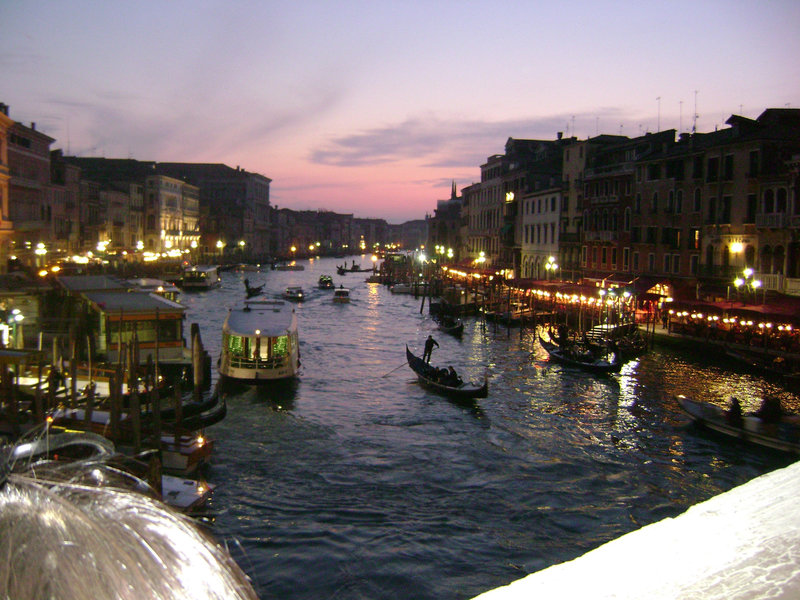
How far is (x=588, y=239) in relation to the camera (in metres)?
37.4

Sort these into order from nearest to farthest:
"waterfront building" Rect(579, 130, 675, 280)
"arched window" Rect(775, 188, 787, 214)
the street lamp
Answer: "arched window" Rect(775, 188, 787, 214) → "waterfront building" Rect(579, 130, 675, 280) → the street lamp

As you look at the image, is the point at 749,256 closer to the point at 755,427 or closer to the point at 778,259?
the point at 778,259

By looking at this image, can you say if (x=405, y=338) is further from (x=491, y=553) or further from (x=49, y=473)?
(x=49, y=473)

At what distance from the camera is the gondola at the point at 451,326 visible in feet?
101

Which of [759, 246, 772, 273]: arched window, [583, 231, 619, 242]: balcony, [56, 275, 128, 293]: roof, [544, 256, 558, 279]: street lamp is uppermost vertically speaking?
[583, 231, 619, 242]: balcony

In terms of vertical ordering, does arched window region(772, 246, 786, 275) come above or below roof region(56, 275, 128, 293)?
above

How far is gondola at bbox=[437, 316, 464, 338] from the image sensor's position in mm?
30636

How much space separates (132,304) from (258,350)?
3328 millimetres

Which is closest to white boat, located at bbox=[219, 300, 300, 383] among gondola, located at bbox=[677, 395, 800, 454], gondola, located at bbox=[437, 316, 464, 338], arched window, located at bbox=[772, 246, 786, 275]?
gondola, located at bbox=[677, 395, 800, 454]

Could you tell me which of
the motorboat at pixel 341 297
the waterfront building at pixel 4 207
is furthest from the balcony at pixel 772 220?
the waterfront building at pixel 4 207

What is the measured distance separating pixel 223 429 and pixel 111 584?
13.3 meters

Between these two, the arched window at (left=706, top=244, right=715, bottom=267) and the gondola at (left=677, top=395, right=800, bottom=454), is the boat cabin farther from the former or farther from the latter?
the arched window at (left=706, top=244, right=715, bottom=267)

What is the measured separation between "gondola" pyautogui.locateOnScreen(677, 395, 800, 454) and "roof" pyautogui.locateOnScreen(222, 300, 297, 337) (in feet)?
33.5

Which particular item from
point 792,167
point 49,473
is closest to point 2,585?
point 49,473
